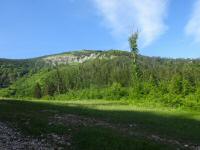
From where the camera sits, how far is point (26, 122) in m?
33.5

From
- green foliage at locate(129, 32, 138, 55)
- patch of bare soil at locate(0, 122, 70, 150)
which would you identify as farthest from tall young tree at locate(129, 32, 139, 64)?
patch of bare soil at locate(0, 122, 70, 150)

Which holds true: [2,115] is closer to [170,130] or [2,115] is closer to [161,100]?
[170,130]

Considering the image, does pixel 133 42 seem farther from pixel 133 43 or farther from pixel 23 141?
pixel 23 141

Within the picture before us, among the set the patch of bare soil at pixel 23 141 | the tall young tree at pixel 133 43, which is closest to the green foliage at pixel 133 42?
the tall young tree at pixel 133 43

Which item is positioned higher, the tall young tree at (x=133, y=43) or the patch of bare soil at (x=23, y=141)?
the tall young tree at (x=133, y=43)

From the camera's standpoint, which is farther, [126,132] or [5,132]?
[126,132]

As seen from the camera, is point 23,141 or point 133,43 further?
point 133,43

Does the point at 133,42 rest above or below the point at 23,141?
above

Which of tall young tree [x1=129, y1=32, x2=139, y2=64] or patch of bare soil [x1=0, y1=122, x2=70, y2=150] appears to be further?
tall young tree [x1=129, y1=32, x2=139, y2=64]

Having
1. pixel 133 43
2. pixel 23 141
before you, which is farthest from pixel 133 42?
pixel 23 141

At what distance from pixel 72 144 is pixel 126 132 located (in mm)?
8347

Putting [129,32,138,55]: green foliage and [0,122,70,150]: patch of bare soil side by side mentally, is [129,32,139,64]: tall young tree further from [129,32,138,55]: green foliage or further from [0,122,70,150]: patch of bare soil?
[0,122,70,150]: patch of bare soil

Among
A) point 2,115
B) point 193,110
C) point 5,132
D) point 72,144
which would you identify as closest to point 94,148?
point 72,144

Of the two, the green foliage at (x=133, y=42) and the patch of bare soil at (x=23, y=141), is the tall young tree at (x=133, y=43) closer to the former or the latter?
the green foliage at (x=133, y=42)
